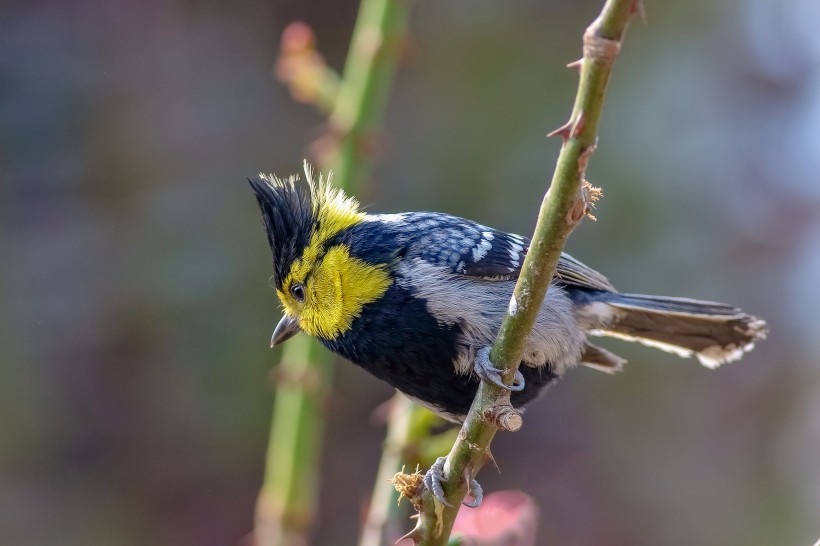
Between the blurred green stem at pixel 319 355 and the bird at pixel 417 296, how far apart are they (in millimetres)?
135

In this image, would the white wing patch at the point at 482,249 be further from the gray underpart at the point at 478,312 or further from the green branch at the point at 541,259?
the green branch at the point at 541,259

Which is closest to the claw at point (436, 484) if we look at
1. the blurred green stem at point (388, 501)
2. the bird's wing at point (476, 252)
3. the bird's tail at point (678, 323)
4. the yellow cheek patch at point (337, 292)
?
the blurred green stem at point (388, 501)

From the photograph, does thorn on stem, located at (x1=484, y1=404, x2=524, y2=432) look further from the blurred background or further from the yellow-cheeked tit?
the blurred background

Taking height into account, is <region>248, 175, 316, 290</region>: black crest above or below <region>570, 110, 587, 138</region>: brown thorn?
below

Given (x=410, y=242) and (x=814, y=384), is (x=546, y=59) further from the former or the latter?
(x=410, y=242)

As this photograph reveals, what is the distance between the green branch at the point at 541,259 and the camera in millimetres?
1539

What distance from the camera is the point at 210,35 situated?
577 cm

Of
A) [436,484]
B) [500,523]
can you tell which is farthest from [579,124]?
[500,523]

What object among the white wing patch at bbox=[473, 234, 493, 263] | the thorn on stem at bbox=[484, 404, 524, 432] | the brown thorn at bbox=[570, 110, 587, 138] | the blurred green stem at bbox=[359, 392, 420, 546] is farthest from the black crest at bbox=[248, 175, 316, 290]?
the brown thorn at bbox=[570, 110, 587, 138]

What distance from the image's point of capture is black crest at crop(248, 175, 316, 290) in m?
2.95

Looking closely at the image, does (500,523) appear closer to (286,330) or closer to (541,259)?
(541,259)

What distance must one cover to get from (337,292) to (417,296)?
278mm

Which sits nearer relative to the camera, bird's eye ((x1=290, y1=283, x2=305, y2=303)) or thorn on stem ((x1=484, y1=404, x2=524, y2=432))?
thorn on stem ((x1=484, y1=404, x2=524, y2=432))

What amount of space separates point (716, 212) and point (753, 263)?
1.37 feet
